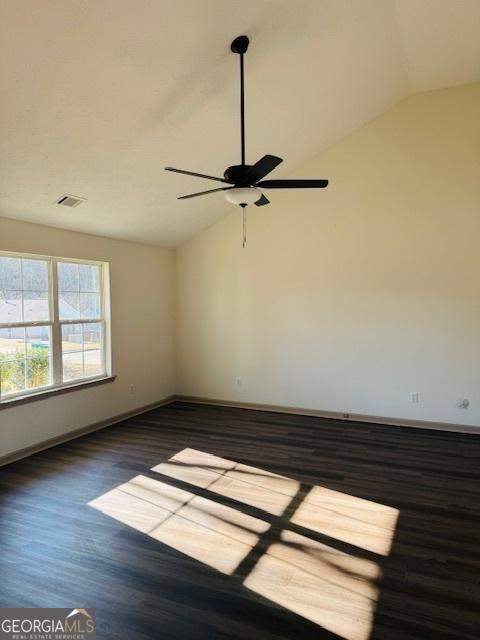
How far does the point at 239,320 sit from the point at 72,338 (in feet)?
7.95

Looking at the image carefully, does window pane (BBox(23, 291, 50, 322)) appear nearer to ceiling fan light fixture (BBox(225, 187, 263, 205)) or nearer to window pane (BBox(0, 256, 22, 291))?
window pane (BBox(0, 256, 22, 291))

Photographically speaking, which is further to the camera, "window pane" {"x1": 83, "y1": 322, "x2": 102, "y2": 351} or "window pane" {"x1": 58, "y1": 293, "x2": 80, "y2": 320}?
"window pane" {"x1": 83, "y1": 322, "x2": 102, "y2": 351}

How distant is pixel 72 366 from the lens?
16.6 feet

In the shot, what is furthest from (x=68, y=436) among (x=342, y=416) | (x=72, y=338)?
(x=342, y=416)

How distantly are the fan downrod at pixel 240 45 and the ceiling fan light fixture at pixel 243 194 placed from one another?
49.6 inches

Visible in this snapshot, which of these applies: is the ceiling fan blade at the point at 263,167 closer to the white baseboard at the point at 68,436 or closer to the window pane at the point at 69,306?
the window pane at the point at 69,306

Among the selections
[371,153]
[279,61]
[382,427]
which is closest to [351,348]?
[382,427]

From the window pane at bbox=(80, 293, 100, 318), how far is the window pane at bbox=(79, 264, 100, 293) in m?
0.08

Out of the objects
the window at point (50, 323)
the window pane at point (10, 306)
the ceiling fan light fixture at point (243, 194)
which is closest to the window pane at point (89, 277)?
the window at point (50, 323)

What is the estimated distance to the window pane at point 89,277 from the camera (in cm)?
524

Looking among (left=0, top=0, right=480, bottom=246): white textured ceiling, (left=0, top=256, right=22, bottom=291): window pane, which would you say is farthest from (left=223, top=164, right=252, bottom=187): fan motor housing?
(left=0, top=256, right=22, bottom=291): window pane

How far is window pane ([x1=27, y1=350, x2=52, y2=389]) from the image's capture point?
14.8ft

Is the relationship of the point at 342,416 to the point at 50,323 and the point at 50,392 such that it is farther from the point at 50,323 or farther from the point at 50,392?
the point at 50,323

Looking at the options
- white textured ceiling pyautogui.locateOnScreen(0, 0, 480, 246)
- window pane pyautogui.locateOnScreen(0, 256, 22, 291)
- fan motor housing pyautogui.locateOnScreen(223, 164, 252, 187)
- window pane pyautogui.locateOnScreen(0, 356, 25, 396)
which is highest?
white textured ceiling pyautogui.locateOnScreen(0, 0, 480, 246)
